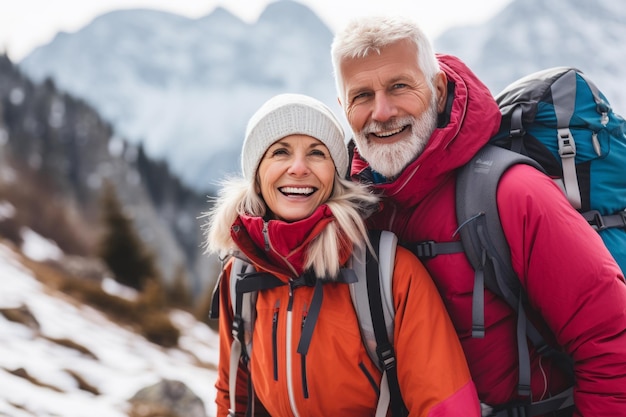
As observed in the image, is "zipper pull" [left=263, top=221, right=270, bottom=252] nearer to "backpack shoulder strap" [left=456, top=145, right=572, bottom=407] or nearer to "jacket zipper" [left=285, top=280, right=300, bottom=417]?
"jacket zipper" [left=285, top=280, right=300, bottom=417]

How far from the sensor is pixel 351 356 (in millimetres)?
2646

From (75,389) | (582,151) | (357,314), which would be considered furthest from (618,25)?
(75,389)

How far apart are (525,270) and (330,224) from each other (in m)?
0.95

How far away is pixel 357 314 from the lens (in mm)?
2654

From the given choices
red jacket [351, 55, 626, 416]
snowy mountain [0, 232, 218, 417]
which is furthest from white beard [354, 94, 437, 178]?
snowy mountain [0, 232, 218, 417]

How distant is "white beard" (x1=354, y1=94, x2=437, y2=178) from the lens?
2.95 meters

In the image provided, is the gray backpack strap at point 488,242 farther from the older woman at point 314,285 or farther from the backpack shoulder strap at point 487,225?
the older woman at point 314,285

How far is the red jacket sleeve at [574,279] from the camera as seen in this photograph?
2.39 m

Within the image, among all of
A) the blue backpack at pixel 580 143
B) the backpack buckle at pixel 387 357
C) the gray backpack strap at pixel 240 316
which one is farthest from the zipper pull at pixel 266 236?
the blue backpack at pixel 580 143

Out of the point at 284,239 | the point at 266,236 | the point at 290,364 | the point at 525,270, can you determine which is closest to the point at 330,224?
the point at 284,239

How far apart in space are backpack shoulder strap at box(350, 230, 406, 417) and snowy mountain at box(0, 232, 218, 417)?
18.7 ft

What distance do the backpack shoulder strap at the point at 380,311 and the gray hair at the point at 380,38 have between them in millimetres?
1020

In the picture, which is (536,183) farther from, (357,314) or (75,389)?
(75,389)

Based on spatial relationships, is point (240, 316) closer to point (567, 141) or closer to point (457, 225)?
point (457, 225)
